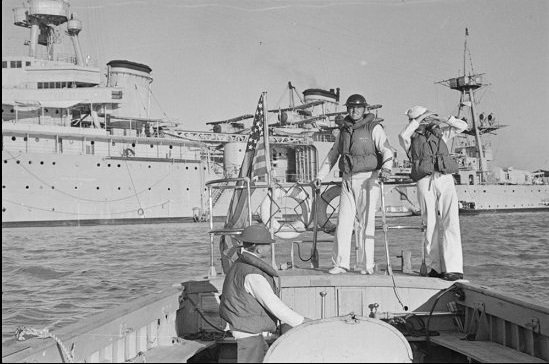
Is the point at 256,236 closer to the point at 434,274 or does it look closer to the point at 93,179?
the point at 434,274

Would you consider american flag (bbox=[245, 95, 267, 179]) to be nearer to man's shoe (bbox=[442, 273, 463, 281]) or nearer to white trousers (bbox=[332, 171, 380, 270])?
white trousers (bbox=[332, 171, 380, 270])

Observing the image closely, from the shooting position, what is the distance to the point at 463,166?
56562 mm

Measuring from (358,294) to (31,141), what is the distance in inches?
1371

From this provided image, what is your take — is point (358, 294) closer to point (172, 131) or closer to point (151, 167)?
point (151, 167)

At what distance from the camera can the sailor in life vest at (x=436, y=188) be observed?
497 centimetres

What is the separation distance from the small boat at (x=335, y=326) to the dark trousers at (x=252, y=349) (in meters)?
0.30

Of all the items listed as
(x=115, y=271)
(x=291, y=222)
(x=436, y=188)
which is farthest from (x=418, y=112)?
(x=115, y=271)

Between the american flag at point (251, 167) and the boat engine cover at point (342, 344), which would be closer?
the boat engine cover at point (342, 344)

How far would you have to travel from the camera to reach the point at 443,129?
18.1ft

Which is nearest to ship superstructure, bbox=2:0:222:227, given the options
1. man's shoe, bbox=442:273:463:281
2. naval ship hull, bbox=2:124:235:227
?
naval ship hull, bbox=2:124:235:227

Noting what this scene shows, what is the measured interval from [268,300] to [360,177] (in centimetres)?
233

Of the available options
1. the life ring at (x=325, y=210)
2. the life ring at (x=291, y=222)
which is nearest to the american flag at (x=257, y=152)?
the life ring at (x=291, y=222)

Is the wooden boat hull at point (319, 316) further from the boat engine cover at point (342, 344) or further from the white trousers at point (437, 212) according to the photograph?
the boat engine cover at point (342, 344)

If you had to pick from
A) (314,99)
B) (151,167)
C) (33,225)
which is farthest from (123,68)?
(314,99)
